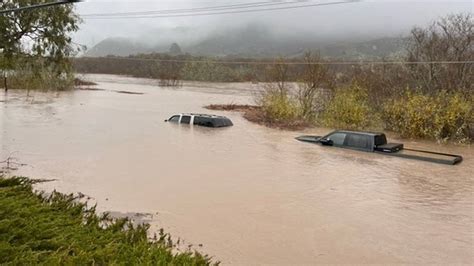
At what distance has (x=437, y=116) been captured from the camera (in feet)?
84.1

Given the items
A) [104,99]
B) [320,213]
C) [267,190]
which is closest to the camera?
[320,213]

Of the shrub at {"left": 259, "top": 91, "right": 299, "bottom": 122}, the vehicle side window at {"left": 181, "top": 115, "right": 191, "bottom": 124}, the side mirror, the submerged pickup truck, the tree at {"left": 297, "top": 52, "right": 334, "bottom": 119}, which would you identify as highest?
the tree at {"left": 297, "top": 52, "right": 334, "bottom": 119}

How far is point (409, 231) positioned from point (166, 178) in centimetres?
829

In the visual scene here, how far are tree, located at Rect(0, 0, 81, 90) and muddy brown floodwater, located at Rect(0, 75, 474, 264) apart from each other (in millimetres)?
4021

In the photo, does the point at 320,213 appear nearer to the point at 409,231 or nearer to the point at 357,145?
the point at 409,231

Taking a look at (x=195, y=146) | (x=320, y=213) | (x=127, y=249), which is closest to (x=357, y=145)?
(x=195, y=146)

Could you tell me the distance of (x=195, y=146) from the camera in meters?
23.1

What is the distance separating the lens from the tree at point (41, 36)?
12.5 meters

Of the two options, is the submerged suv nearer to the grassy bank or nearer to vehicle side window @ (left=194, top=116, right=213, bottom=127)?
vehicle side window @ (left=194, top=116, right=213, bottom=127)

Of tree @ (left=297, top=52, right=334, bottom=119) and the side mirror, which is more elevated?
tree @ (left=297, top=52, right=334, bottom=119)

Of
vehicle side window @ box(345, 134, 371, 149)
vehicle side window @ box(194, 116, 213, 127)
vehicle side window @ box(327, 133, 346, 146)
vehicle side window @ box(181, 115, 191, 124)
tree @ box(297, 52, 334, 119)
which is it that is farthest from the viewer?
tree @ box(297, 52, 334, 119)

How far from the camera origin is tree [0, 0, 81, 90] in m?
12.5

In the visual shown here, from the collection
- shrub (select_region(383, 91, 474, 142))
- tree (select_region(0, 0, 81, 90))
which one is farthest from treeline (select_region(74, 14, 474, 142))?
tree (select_region(0, 0, 81, 90))

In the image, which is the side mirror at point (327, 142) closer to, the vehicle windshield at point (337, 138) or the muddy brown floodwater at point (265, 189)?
the vehicle windshield at point (337, 138)
